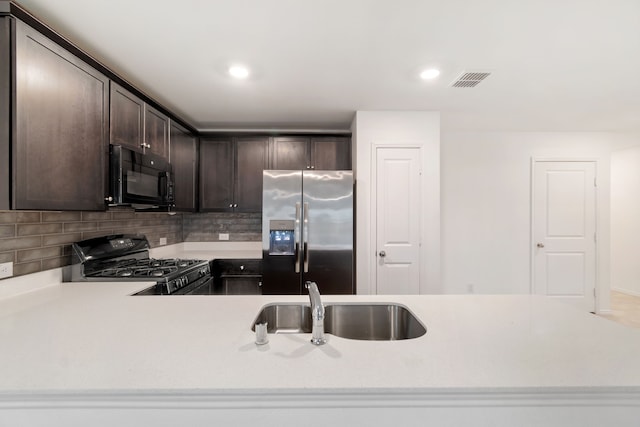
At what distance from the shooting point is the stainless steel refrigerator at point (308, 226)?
8.96 feet

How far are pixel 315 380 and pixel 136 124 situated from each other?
2.38 metres

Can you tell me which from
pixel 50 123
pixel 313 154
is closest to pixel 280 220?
pixel 313 154

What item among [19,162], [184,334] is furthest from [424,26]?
[19,162]

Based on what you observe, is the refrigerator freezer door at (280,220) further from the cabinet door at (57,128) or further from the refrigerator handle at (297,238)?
the cabinet door at (57,128)

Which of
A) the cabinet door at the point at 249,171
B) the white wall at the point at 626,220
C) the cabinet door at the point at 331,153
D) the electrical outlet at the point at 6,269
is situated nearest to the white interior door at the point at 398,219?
the cabinet door at the point at 331,153

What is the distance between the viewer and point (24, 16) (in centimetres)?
135

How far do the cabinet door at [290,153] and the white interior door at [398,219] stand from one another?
2.97 feet

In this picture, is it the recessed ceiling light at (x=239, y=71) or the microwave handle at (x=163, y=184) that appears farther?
the microwave handle at (x=163, y=184)

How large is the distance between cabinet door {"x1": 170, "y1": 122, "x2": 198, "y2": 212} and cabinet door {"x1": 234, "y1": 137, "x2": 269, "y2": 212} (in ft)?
1.60

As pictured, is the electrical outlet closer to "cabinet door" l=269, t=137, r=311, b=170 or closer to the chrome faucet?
the chrome faucet

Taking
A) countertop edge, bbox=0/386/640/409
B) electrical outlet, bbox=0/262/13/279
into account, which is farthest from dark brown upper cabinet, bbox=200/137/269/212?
countertop edge, bbox=0/386/640/409

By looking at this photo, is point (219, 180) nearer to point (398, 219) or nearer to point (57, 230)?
point (57, 230)

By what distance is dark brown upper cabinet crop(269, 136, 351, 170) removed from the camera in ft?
11.0

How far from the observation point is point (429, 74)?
216cm
